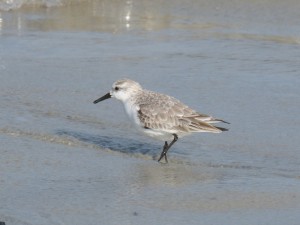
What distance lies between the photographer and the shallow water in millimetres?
5465

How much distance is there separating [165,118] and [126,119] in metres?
0.81

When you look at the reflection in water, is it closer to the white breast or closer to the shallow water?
the shallow water

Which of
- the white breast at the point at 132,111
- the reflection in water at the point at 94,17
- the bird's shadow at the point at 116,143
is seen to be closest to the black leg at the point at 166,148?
the bird's shadow at the point at 116,143

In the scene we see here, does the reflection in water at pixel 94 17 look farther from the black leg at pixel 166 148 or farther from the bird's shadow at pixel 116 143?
the black leg at pixel 166 148

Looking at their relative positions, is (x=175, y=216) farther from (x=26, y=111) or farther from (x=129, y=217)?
(x=26, y=111)

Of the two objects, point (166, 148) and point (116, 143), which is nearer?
point (166, 148)

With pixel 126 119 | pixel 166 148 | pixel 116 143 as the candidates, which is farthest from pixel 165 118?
pixel 126 119

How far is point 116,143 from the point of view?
6992 millimetres

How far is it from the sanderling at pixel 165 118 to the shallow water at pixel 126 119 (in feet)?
0.58

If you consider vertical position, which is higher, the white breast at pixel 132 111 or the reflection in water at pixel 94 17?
the white breast at pixel 132 111

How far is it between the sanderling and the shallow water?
6.9 inches

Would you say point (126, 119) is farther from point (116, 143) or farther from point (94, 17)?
point (94, 17)

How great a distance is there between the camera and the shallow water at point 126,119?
5.46m

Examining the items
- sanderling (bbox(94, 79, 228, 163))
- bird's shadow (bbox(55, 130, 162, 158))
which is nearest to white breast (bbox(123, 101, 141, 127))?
sanderling (bbox(94, 79, 228, 163))
